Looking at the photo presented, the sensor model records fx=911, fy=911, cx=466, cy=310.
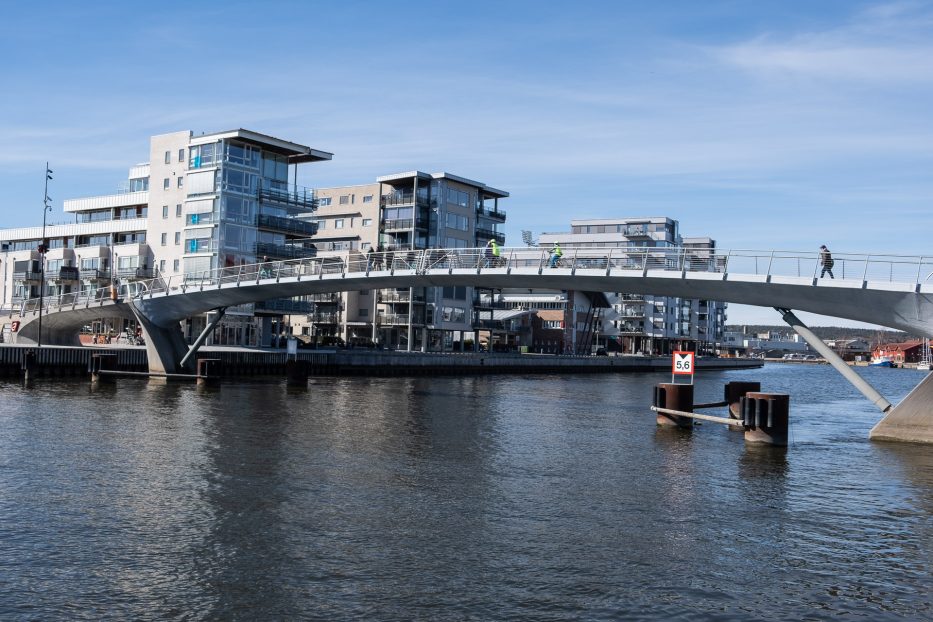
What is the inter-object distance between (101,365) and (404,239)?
55198 millimetres

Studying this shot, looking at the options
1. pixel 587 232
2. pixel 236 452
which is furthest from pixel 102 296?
pixel 587 232

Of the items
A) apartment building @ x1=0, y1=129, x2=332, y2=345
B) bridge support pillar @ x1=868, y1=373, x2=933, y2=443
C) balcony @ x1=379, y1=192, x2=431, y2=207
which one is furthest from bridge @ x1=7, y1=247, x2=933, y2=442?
balcony @ x1=379, y1=192, x2=431, y2=207

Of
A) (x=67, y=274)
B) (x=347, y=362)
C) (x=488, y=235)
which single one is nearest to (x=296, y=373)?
(x=347, y=362)

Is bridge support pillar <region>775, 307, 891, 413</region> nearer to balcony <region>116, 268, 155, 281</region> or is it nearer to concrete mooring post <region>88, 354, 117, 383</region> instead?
concrete mooring post <region>88, 354, 117, 383</region>

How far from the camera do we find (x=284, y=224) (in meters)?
85.1

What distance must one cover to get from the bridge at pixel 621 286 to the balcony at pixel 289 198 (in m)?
27.9

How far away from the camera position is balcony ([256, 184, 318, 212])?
84375mm

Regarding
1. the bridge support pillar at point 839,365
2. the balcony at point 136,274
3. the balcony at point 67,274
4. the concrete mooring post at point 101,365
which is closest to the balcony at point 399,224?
the balcony at point 136,274

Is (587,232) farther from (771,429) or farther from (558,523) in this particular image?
(558,523)

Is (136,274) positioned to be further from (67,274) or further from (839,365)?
(839,365)

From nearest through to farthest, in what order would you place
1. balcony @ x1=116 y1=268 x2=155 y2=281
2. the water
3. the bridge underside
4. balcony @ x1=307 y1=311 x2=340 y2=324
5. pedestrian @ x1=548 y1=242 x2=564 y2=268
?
the water → the bridge underside → pedestrian @ x1=548 y1=242 x2=564 y2=268 → balcony @ x1=116 y1=268 x2=155 y2=281 → balcony @ x1=307 y1=311 x2=340 y2=324

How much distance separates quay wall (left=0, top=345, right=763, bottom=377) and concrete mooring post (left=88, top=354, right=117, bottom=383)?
2.53 metres

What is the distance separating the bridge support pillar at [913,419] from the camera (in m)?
32.3

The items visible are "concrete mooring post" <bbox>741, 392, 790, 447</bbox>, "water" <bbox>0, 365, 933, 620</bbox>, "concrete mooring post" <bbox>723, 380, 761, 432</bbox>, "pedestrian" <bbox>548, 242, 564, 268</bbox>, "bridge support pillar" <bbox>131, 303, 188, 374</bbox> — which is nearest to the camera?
"water" <bbox>0, 365, 933, 620</bbox>
